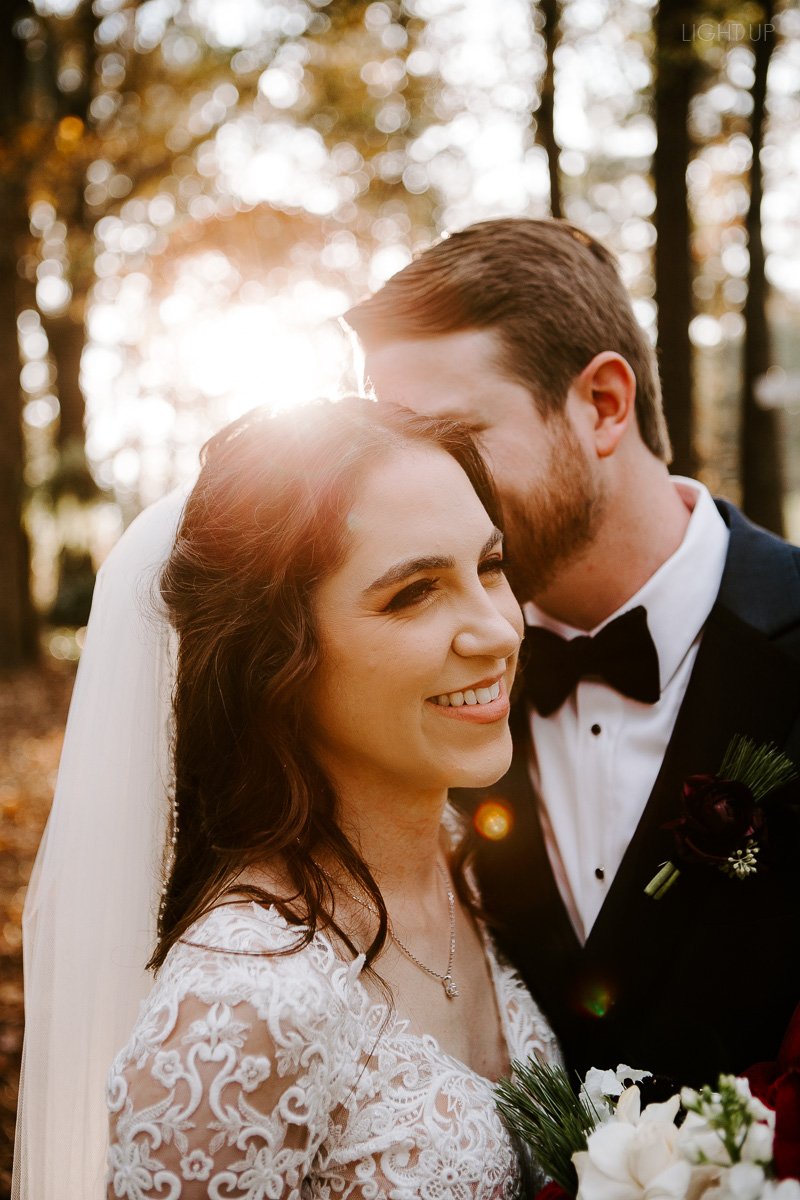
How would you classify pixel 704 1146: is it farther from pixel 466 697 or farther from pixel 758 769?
pixel 758 769

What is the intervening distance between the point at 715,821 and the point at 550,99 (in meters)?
8.69

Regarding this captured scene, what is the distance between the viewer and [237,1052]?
1.60 metres

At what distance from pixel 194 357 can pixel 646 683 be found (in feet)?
48.6

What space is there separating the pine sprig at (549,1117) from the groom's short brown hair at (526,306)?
5.76ft

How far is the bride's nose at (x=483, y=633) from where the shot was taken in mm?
1987

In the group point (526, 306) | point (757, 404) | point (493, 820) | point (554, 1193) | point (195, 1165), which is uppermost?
point (526, 306)

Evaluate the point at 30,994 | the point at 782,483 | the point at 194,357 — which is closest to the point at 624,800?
the point at 30,994

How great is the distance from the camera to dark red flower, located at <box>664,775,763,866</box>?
2117 mm

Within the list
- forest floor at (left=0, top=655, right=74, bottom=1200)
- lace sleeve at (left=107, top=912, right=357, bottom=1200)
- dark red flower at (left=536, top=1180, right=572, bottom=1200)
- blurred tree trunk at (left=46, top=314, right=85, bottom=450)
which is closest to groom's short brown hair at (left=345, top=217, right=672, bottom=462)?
lace sleeve at (left=107, top=912, right=357, bottom=1200)

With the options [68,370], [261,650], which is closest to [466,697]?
[261,650]

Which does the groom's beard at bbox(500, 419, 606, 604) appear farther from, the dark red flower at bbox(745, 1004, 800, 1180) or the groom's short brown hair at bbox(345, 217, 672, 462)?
the dark red flower at bbox(745, 1004, 800, 1180)

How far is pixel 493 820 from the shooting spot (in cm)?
267

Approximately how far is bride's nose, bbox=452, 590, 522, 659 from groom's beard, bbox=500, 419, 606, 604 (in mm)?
770

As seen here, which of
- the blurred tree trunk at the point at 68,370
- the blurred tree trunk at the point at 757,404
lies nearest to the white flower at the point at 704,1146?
the blurred tree trunk at the point at 757,404
